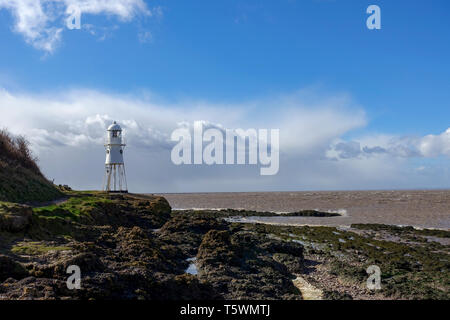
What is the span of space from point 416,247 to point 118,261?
754 inches

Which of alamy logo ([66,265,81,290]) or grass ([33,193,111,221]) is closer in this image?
alamy logo ([66,265,81,290])

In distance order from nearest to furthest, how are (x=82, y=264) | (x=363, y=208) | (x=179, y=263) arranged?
1. (x=82, y=264)
2. (x=179, y=263)
3. (x=363, y=208)

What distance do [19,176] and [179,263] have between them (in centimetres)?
1597

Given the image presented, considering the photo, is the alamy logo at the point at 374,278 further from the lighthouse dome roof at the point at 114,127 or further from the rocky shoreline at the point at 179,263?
the lighthouse dome roof at the point at 114,127

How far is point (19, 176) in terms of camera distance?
911 inches

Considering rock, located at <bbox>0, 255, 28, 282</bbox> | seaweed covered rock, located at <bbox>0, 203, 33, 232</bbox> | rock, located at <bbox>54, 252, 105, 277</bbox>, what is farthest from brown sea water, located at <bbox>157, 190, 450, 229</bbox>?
rock, located at <bbox>0, 255, 28, 282</bbox>

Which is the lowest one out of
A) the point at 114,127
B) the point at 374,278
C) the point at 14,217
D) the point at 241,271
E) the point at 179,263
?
the point at 374,278

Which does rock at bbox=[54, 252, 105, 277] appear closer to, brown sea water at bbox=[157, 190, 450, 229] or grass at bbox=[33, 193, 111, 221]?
grass at bbox=[33, 193, 111, 221]

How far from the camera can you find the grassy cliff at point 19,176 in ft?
66.5

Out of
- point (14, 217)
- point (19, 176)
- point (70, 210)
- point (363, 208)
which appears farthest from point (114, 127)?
point (363, 208)

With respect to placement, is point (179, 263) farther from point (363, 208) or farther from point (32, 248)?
point (363, 208)

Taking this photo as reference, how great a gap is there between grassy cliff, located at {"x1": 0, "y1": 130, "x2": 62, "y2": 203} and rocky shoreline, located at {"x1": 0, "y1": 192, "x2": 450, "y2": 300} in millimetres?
3113

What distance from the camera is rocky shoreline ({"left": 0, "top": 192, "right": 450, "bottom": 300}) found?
861cm

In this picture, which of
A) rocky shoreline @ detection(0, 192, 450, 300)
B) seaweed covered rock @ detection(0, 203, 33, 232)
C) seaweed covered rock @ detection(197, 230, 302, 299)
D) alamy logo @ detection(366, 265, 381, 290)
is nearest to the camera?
rocky shoreline @ detection(0, 192, 450, 300)
